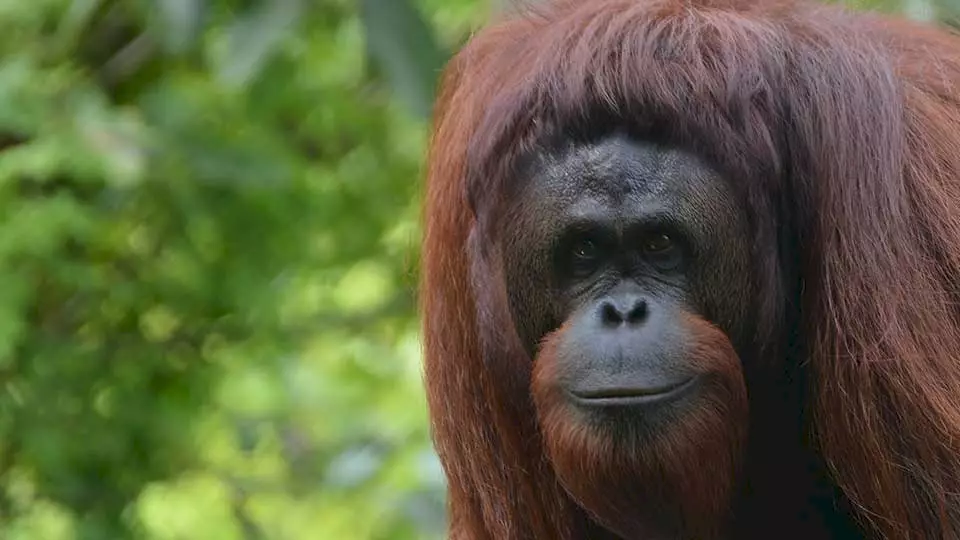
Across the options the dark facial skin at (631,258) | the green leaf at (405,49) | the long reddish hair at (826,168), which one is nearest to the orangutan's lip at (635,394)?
the dark facial skin at (631,258)

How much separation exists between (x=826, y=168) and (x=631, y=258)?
44 cm

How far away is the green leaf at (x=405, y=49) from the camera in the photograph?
497 centimetres

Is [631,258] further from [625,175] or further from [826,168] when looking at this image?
[826,168]

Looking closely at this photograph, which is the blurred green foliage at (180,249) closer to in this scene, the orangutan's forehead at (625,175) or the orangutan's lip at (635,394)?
the orangutan's forehead at (625,175)

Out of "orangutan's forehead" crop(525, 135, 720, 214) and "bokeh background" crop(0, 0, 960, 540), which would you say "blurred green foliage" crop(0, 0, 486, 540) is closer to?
"bokeh background" crop(0, 0, 960, 540)

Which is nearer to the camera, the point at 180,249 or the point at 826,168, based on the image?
the point at 826,168

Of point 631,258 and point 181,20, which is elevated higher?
point 181,20

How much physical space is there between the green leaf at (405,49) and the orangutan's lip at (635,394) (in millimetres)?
1368

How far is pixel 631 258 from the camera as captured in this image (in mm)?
3924

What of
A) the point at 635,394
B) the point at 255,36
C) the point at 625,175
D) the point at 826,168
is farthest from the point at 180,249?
the point at 826,168

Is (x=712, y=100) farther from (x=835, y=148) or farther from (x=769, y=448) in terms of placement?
(x=769, y=448)

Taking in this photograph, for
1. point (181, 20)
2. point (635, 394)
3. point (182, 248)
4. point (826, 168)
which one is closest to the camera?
point (635, 394)

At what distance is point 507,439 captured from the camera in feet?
14.6

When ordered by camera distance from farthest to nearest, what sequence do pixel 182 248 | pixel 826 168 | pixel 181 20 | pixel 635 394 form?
pixel 182 248 → pixel 181 20 → pixel 826 168 → pixel 635 394
